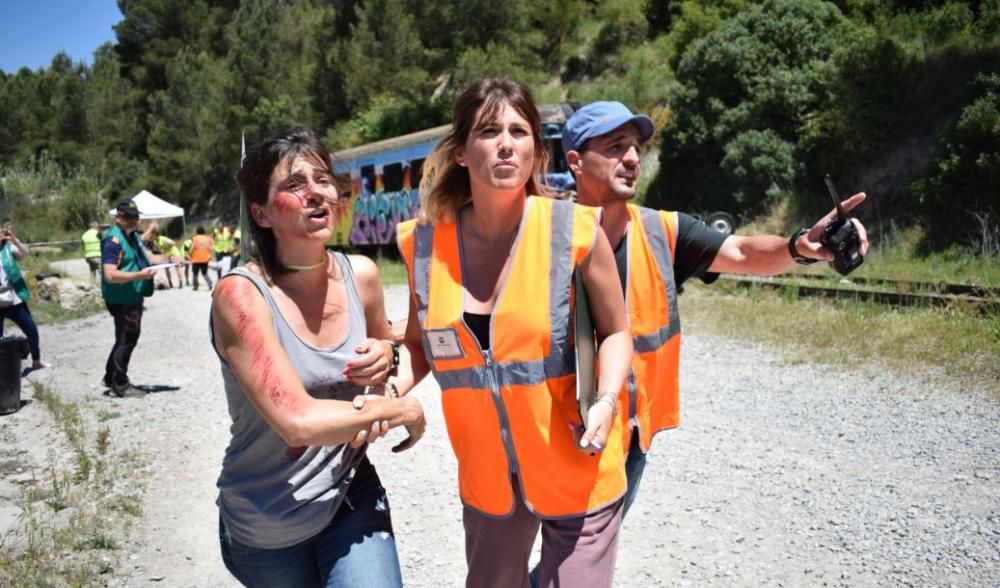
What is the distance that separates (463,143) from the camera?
2445 mm

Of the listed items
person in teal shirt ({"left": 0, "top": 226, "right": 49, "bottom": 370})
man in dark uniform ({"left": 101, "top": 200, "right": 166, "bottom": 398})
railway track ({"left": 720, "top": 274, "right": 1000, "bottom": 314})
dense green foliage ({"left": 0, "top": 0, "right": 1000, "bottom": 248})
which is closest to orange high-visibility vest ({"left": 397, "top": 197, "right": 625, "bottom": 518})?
dense green foliage ({"left": 0, "top": 0, "right": 1000, "bottom": 248})

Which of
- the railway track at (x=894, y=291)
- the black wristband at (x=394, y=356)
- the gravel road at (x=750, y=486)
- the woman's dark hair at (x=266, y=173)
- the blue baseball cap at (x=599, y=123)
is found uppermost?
the blue baseball cap at (x=599, y=123)

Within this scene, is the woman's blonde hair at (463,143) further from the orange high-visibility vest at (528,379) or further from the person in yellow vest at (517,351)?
the orange high-visibility vest at (528,379)

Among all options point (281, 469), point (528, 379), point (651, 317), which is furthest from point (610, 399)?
point (281, 469)

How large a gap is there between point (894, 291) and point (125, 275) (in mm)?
9062

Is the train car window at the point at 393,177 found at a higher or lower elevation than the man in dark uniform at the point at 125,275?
higher

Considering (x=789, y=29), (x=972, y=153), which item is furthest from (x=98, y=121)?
(x=972, y=153)

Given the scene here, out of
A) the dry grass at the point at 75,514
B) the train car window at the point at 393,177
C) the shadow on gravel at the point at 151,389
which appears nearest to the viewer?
the dry grass at the point at 75,514

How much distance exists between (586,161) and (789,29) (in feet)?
68.9

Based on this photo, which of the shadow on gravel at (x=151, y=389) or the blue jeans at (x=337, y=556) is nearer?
the blue jeans at (x=337, y=556)

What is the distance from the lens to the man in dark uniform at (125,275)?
7.98 m

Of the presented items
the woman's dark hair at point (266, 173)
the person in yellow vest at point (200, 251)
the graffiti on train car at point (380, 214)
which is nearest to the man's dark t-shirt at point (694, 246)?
the woman's dark hair at point (266, 173)

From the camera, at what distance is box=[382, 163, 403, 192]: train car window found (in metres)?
23.2

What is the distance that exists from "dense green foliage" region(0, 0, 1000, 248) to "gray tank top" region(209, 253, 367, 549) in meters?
0.95
